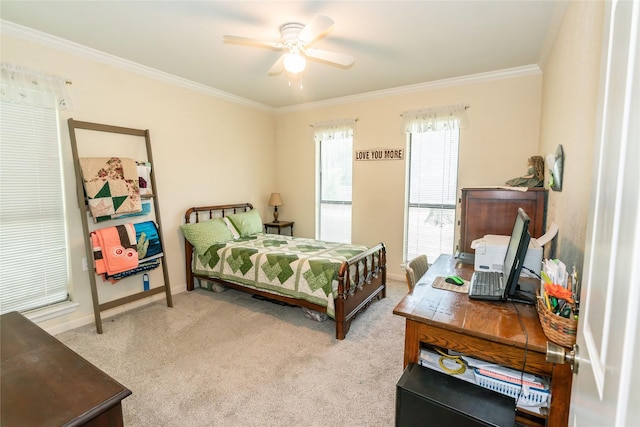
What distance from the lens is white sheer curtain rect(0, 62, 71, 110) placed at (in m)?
2.39

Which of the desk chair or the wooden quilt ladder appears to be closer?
the desk chair

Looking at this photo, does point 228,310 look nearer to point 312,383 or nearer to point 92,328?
point 92,328

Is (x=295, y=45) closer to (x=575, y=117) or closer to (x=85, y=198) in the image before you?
(x=575, y=117)

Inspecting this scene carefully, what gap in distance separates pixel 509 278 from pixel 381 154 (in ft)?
9.47

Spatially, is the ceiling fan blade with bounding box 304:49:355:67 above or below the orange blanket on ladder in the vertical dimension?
above

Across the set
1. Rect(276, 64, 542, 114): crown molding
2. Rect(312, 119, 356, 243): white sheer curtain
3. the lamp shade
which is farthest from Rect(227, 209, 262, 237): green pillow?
Rect(276, 64, 542, 114): crown molding

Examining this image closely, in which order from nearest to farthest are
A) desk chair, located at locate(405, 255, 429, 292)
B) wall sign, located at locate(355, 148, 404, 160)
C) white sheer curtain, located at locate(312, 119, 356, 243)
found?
desk chair, located at locate(405, 255, 429, 292) < wall sign, located at locate(355, 148, 404, 160) < white sheer curtain, located at locate(312, 119, 356, 243)

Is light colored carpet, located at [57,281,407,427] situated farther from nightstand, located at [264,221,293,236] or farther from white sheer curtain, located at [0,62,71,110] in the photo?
white sheer curtain, located at [0,62,71,110]

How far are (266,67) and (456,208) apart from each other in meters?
2.79

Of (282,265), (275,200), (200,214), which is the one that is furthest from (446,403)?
(275,200)

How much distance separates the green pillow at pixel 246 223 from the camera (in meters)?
4.03

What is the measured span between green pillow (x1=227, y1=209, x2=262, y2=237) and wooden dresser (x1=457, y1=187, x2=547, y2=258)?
2.67 m

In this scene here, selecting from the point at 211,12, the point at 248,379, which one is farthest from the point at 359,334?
the point at 211,12

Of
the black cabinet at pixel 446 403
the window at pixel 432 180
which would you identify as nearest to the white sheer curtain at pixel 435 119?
the window at pixel 432 180
